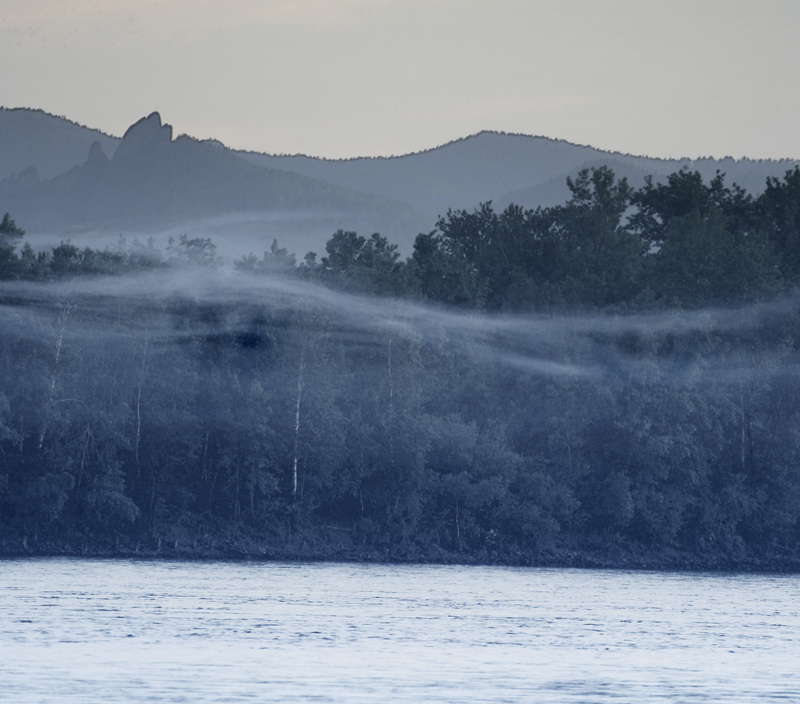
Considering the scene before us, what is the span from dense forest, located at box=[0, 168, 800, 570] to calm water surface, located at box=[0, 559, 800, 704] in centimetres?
900

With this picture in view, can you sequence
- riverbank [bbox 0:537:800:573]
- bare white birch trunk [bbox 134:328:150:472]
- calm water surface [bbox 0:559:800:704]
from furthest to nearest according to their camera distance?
bare white birch trunk [bbox 134:328:150:472]
riverbank [bbox 0:537:800:573]
calm water surface [bbox 0:559:800:704]

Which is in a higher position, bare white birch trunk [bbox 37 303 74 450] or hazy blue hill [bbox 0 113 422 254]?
hazy blue hill [bbox 0 113 422 254]

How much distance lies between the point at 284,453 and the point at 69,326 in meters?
10.9

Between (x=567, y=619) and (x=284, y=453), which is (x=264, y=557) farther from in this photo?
(x=567, y=619)

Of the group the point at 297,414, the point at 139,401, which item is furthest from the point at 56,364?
the point at 297,414

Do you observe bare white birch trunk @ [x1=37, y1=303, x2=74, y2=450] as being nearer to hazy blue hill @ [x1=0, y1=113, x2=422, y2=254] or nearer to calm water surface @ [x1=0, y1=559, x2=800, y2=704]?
calm water surface @ [x1=0, y1=559, x2=800, y2=704]

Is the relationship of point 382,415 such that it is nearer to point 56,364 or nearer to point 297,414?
point 297,414

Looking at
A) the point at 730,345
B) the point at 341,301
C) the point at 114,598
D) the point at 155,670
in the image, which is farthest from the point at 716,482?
the point at 155,670

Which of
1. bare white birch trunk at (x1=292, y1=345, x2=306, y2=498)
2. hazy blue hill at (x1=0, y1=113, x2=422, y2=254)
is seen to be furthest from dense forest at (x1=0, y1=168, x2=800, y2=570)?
→ hazy blue hill at (x1=0, y1=113, x2=422, y2=254)

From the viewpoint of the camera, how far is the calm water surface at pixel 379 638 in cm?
2933

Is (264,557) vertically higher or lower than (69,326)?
lower

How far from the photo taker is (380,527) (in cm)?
7144

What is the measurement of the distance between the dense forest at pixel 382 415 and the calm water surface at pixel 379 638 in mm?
9000

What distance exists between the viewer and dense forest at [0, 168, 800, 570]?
69.9 meters
